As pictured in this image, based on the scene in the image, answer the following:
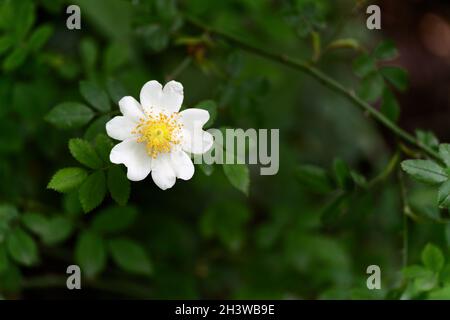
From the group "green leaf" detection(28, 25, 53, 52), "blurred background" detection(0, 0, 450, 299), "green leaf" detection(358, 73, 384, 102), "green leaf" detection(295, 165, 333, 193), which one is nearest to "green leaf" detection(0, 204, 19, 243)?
"blurred background" detection(0, 0, 450, 299)

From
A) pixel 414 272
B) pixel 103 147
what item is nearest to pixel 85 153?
pixel 103 147

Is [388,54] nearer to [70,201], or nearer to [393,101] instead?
[393,101]

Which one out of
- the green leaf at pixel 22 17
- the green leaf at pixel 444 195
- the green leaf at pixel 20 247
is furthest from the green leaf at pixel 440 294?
the green leaf at pixel 22 17

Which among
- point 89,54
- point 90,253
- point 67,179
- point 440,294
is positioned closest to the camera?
point 67,179

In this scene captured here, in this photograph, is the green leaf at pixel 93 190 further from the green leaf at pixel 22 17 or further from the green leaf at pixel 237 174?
the green leaf at pixel 22 17

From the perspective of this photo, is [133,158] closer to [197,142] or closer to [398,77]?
[197,142]

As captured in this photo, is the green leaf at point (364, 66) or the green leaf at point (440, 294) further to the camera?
the green leaf at point (364, 66)
